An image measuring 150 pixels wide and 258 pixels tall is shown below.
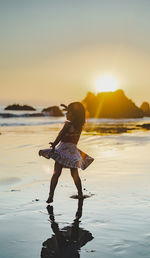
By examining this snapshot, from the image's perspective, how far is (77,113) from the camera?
705cm

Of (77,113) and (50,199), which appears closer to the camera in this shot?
(50,199)

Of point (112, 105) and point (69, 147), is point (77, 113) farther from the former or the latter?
point (112, 105)

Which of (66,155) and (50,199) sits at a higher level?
(66,155)

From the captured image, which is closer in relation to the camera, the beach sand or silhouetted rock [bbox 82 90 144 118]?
the beach sand

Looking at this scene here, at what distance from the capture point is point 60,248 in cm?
430

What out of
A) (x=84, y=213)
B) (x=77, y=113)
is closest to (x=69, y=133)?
(x=77, y=113)

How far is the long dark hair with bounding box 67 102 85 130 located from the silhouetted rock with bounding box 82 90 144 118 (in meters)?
104

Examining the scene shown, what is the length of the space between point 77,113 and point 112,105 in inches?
4438

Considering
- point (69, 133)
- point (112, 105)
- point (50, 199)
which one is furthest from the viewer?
point (112, 105)

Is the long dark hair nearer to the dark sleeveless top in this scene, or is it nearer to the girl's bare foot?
the dark sleeveless top

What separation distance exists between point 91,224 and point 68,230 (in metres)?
0.41

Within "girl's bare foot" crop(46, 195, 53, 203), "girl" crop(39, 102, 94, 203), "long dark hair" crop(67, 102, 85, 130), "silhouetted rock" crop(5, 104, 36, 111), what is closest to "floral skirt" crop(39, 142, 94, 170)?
"girl" crop(39, 102, 94, 203)

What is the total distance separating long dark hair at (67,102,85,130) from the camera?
23.1 ft

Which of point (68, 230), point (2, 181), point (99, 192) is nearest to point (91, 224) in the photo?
point (68, 230)
